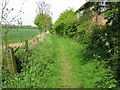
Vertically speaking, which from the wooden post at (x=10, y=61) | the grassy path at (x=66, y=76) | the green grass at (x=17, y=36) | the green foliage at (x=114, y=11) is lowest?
the grassy path at (x=66, y=76)

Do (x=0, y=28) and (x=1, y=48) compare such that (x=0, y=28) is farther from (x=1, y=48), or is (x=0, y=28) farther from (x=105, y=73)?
(x=105, y=73)

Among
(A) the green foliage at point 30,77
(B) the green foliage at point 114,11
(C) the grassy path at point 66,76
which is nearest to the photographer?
(A) the green foliage at point 30,77

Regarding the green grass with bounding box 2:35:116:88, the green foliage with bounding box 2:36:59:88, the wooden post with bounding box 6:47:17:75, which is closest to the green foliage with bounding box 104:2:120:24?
the green grass with bounding box 2:35:116:88

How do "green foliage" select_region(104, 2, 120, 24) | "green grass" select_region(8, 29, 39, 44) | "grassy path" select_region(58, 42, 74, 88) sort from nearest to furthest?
"grassy path" select_region(58, 42, 74, 88)
"green foliage" select_region(104, 2, 120, 24)
"green grass" select_region(8, 29, 39, 44)

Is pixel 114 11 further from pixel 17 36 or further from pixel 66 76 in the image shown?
pixel 17 36

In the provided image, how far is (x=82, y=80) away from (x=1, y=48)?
3.38 metres

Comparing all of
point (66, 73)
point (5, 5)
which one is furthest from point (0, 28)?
point (66, 73)

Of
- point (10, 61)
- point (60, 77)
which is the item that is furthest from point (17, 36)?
point (60, 77)

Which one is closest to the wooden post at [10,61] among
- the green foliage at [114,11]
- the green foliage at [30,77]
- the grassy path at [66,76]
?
the green foliage at [30,77]

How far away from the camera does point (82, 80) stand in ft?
15.3

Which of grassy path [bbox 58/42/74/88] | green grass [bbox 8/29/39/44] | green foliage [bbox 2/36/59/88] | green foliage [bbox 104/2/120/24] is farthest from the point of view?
green grass [bbox 8/29/39/44]

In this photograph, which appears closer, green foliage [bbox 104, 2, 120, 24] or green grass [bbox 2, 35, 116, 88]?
green grass [bbox 2, 35, 116, 88]

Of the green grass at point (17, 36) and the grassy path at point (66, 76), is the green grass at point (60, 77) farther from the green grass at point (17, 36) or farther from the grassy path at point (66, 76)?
the green grass at point (17, 36)

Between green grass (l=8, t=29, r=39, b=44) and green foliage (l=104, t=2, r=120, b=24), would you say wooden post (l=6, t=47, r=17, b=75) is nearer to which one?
green grass (l=8, t=29, r=39, b=44)
